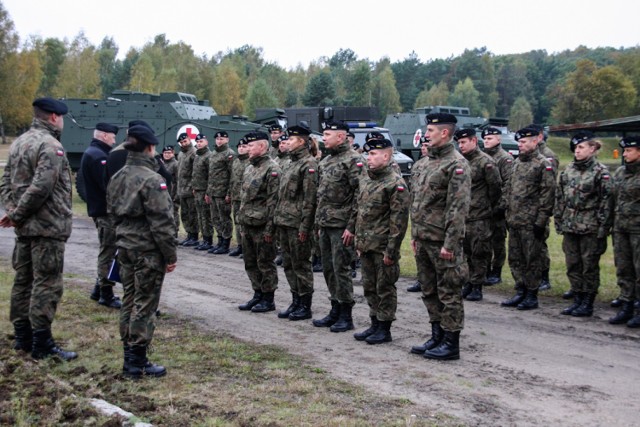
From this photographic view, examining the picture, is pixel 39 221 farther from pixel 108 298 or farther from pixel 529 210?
pixel 529 210

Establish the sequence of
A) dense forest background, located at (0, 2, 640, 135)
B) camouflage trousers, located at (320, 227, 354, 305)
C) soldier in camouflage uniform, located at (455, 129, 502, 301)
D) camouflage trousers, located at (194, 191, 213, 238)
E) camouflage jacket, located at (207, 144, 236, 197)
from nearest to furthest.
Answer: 1. camouflage trousers, located at (320, 227, 354, 305)
2. soldier in camouflage uniform, located at (455, 129, 502, 301)
3. camouflage jacket, located at (207, 144, 236, 197)
4. camouflage trousers, located at (194, 191, 213, 238)
5. dense forest background, located at (0, 2, 640, 135)

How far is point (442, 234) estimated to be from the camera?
6184mm

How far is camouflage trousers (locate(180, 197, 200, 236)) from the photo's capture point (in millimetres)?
13930

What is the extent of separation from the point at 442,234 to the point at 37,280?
3.53 m

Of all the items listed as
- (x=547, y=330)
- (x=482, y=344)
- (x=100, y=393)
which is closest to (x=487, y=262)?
(x=547, y=330)

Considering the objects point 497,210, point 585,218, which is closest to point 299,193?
point 497,210

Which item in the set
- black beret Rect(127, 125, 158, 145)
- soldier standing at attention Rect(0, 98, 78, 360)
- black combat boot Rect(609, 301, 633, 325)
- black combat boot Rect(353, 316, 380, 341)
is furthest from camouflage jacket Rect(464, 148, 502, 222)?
soldier standing at attention Rect(0, 98, 78, 360)

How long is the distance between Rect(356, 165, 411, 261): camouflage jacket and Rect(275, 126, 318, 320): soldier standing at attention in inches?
34.4

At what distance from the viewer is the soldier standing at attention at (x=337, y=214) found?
718 cm

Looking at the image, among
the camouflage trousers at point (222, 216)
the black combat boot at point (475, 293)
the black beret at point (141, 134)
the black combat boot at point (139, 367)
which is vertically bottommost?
the black combat boot at point (475, 293)

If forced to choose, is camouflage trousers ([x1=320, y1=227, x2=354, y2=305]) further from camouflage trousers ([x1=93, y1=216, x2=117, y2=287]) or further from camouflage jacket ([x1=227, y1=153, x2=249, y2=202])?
camouflage jacket ([x1=227, y1=153, x2=249, y2=202])

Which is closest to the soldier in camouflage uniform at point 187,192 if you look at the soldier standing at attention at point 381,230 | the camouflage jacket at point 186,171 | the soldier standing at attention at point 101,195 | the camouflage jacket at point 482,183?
the camouflage jacket at point 186,171

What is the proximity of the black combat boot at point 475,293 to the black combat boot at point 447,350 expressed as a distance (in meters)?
2.80

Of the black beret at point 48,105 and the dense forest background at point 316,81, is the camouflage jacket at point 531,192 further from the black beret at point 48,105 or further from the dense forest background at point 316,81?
the dense forest background at point 316,81
